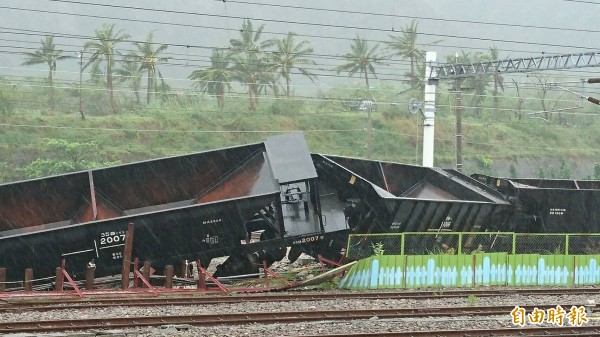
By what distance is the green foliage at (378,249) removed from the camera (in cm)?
1861

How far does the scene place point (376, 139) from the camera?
2477 inches

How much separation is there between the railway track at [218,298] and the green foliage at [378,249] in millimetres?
1610

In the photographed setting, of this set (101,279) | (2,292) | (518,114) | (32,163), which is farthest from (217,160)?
(518,114)

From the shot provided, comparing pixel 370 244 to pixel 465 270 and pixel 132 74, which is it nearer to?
pixel 465 270

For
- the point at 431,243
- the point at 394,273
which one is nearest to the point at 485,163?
the point at 431,243

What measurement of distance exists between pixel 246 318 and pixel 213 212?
14.7 feet

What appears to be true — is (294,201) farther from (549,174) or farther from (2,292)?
(549,174)

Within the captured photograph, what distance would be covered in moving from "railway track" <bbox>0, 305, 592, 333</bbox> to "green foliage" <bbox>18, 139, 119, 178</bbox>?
37.5 m

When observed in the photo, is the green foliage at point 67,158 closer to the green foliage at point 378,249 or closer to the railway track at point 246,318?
the green foliage at point 378,249

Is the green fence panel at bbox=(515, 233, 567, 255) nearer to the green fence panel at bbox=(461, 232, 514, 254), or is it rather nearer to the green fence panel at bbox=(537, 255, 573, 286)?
the green fence panel at bbox=(461, 232, 514, 254)

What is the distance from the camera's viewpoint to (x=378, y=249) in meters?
18.6

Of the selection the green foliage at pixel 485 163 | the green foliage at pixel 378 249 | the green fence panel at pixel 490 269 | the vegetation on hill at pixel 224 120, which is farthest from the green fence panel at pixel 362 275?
the green foliage at pixel 485 163

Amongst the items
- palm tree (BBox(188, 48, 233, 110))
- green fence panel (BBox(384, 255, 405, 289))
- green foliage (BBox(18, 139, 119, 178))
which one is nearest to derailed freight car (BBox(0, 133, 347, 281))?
green fence panel (BBox(384, 255, 405, 289))

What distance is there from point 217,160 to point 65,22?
176526mm
